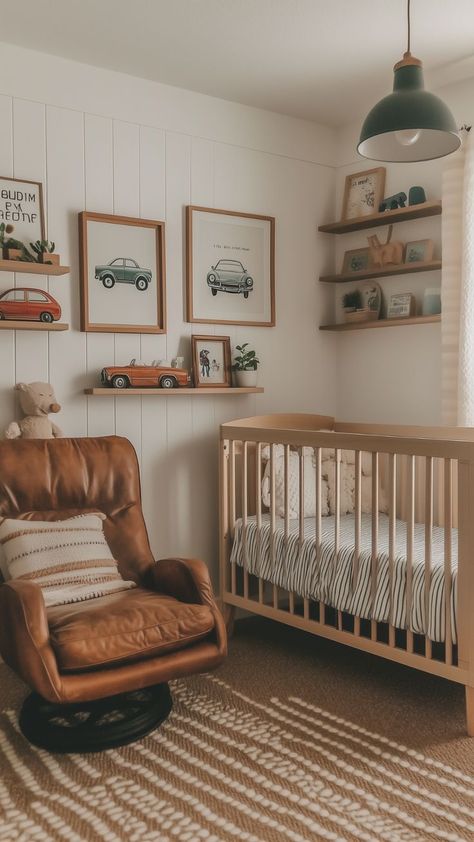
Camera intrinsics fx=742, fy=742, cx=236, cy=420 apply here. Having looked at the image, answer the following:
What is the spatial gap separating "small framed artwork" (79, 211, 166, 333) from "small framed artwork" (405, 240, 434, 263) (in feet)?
3.88

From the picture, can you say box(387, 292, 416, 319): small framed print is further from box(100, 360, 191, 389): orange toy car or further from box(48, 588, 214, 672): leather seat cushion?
box(48, 588, 214, 672): leather seat cushion

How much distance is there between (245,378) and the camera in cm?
353

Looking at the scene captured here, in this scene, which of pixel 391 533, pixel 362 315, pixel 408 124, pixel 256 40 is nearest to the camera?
pixel 408 124

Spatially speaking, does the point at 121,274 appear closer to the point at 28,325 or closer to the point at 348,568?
the point at 28,325

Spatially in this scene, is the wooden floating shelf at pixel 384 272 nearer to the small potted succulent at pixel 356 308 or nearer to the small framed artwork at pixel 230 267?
the small potted succulent at pixel 356 308

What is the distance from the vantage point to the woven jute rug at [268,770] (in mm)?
1845

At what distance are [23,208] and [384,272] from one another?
5.55ft

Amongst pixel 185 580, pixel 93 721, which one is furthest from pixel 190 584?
pixel 93 721

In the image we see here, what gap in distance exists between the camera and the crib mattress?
2.40 metres

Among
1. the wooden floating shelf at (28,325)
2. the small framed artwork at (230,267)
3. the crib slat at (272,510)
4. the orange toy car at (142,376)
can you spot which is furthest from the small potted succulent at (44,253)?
the crib slat at (272,510)

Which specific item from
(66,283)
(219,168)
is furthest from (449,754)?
(219,168)

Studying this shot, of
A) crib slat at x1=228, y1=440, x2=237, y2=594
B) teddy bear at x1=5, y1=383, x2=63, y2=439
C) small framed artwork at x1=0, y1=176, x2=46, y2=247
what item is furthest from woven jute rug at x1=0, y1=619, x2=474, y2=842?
small framed artwork at x1=0, y1=176, x2=46, y2=247

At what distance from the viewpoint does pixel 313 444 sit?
9.19ft

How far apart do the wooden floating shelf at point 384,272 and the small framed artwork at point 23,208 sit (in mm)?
1554
